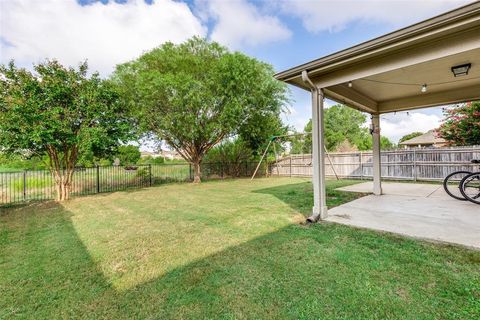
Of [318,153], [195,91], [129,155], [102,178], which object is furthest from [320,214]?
[129,155]

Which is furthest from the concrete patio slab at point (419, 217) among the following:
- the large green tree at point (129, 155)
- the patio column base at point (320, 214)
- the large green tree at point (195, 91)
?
the large green tree at point (129, 155)

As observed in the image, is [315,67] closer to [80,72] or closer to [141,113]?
[80,72]

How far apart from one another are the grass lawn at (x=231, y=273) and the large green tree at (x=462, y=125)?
1034 cm

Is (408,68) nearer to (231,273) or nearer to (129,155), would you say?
(231,273)

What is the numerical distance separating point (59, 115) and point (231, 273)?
257 inches

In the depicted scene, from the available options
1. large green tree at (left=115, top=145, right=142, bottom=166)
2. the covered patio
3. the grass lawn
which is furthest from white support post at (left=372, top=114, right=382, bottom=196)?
large green tree at (left=115, top=145, right=142, bottom=166)

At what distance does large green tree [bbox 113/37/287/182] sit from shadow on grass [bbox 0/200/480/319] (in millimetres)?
6853

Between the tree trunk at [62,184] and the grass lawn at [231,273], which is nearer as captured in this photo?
the grass lawn at [231,273]

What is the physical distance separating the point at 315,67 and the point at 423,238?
2993 mm

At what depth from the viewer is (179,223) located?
420 cm

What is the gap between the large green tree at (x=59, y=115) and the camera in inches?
219

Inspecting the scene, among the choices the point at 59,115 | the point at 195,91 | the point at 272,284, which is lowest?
the point at 272,284

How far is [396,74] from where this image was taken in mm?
4027

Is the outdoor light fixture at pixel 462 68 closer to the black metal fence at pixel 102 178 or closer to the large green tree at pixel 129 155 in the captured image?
the black metal fence at pixel 102 178
